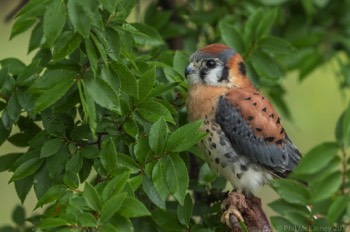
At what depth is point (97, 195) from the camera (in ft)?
12.8

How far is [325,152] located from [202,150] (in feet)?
4.90

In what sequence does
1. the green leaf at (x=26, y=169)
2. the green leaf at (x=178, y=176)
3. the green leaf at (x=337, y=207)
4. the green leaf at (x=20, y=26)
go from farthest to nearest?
1. the green leaf at (x=20, y=26)
2. the green leaf at (x=26, y=169)
3. the green leaf at (x=178, y=176)
4. the green leaf at (x=337, y=207)

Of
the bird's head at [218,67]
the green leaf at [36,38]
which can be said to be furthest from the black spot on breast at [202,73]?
the green leaf at [36,38]

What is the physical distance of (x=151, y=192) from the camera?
14.1 feet

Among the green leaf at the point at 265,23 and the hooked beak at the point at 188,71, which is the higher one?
the green leaf at the point at 265,23

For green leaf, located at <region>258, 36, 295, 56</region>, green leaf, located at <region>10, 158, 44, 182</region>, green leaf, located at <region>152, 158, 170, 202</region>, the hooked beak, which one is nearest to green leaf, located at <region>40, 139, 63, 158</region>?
green leaf, located at <region>10, 158, 44, 182</region>

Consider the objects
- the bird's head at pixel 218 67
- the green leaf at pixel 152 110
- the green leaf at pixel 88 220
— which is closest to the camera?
the green leaf at pixel 88 220

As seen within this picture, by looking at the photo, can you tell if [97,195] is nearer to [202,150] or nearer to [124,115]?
[124,115]

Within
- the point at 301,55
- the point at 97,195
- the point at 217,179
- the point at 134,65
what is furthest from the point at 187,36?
the point at 97,195

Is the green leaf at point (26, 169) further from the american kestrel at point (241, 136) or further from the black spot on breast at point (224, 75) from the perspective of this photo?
the black spot on breast at point (224, 75)

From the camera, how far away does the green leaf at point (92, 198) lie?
12.8 feet

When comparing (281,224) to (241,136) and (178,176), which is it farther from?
(241,136)

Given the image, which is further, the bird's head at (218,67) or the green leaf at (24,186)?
the bird's head at (218,67)

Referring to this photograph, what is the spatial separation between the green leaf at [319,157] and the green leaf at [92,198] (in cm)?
87
